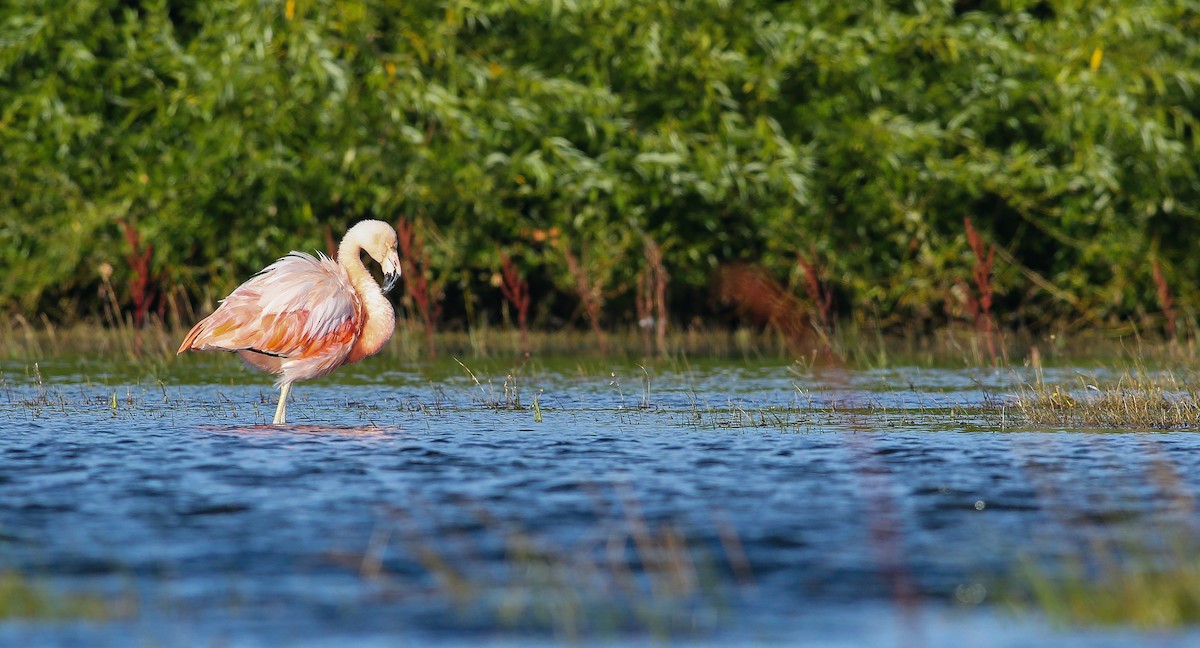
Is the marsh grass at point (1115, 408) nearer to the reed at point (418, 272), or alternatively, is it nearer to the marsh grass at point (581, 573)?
the marsh grass at point (581, 573)

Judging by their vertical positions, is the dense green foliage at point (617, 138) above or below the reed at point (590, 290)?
above

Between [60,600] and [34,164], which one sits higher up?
[34,164]

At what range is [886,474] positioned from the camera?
367 inches

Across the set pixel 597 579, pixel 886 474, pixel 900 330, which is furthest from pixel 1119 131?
pixel 597 579

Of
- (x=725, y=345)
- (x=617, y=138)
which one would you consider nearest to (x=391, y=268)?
(x=725, y=345)

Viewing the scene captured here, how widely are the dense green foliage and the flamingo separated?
7.10 meters

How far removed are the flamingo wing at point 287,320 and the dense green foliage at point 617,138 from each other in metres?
7.22

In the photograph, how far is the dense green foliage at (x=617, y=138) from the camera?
20094 mm

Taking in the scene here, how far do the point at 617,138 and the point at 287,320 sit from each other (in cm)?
939

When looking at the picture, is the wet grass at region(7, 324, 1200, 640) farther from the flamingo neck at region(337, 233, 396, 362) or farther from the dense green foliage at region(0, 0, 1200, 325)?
the dense green foliage at region(0, 0, 1200, 325)

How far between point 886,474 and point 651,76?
12.0 metres

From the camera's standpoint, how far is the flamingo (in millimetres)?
12109

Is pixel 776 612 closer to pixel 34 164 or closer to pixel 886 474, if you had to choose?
pixel 886 474

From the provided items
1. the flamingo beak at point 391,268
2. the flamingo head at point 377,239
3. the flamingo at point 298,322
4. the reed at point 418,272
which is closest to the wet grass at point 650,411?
the reed at point 418,272
